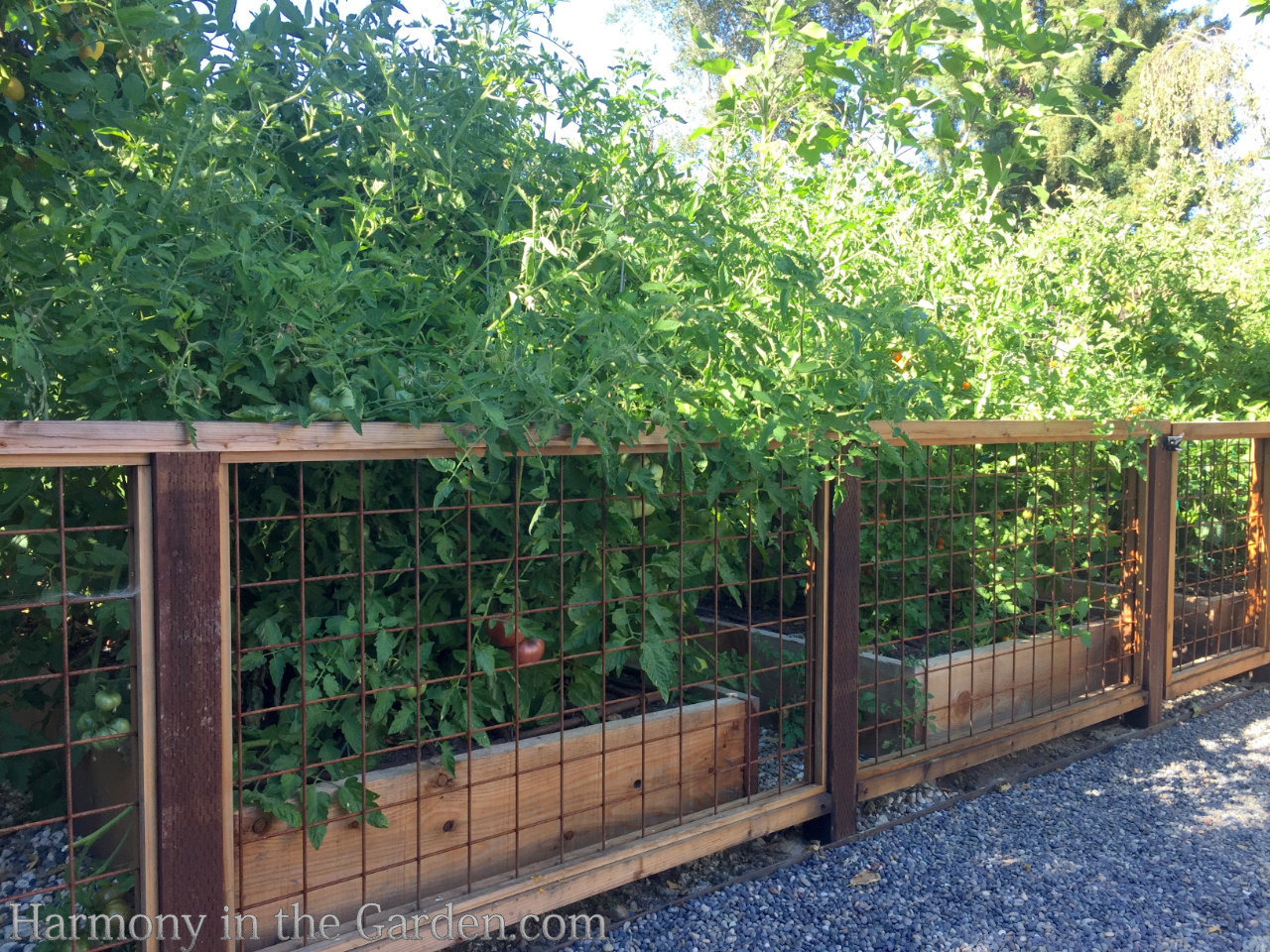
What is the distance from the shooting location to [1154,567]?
15.0ft

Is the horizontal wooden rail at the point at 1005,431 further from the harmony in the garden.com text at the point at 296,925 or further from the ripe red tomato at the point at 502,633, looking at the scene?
the harmony in the garden.com text at the point at 296,925

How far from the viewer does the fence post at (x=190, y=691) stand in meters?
1.94

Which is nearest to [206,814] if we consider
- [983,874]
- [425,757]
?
[425,757]

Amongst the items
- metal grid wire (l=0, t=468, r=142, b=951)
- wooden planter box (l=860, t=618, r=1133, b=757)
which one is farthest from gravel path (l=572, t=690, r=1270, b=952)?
metal grid wire (l=0, t=468, r=142, b=951)

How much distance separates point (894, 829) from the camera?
3.43 metres

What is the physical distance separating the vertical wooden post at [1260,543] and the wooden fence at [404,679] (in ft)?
6.57

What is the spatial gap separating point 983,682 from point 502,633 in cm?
224

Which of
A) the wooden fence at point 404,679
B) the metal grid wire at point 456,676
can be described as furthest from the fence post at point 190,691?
the metal grid wire at point 456,676

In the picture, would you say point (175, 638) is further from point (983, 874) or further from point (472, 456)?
point (983, 874)

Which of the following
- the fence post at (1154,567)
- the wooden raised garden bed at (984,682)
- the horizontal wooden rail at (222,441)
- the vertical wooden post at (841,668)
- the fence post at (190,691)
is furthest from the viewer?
the fence post at (1154,567)

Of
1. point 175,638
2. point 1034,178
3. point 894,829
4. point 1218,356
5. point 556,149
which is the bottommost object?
point 894,829

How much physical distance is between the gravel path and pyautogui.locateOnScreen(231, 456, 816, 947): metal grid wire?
1.08 ft

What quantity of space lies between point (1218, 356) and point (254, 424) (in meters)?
5.46

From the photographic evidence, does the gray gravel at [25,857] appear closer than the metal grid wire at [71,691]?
No
